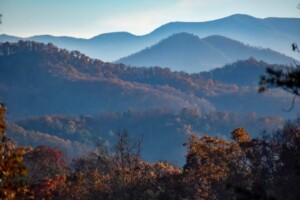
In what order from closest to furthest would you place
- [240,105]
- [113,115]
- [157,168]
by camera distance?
[157,168], [113,115], [240,105]

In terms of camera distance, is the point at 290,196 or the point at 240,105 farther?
the point at 240,105

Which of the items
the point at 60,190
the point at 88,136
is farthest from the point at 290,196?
the point at 88,136

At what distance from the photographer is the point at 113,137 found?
148 metres

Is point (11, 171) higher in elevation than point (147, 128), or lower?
higher

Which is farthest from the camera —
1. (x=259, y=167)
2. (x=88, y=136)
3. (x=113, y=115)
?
(x=113, y=115)

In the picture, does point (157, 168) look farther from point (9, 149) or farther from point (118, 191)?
point (9, 149)

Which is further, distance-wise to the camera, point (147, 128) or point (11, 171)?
point (147, 128)

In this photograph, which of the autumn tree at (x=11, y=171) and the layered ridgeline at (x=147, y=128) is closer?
the autumn tree at (x=11, y=171)

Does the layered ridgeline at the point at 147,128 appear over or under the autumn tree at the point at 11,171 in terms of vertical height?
under

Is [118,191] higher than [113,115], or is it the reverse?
[118,191]

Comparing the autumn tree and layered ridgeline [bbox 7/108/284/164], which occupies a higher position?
the autumn tree

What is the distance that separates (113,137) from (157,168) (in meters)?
107

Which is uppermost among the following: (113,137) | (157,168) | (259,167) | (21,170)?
(21,170)

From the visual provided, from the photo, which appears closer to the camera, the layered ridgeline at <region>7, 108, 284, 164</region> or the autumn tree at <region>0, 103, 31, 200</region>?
the autumn tree at <region>0, 103, 31, 200</region>
